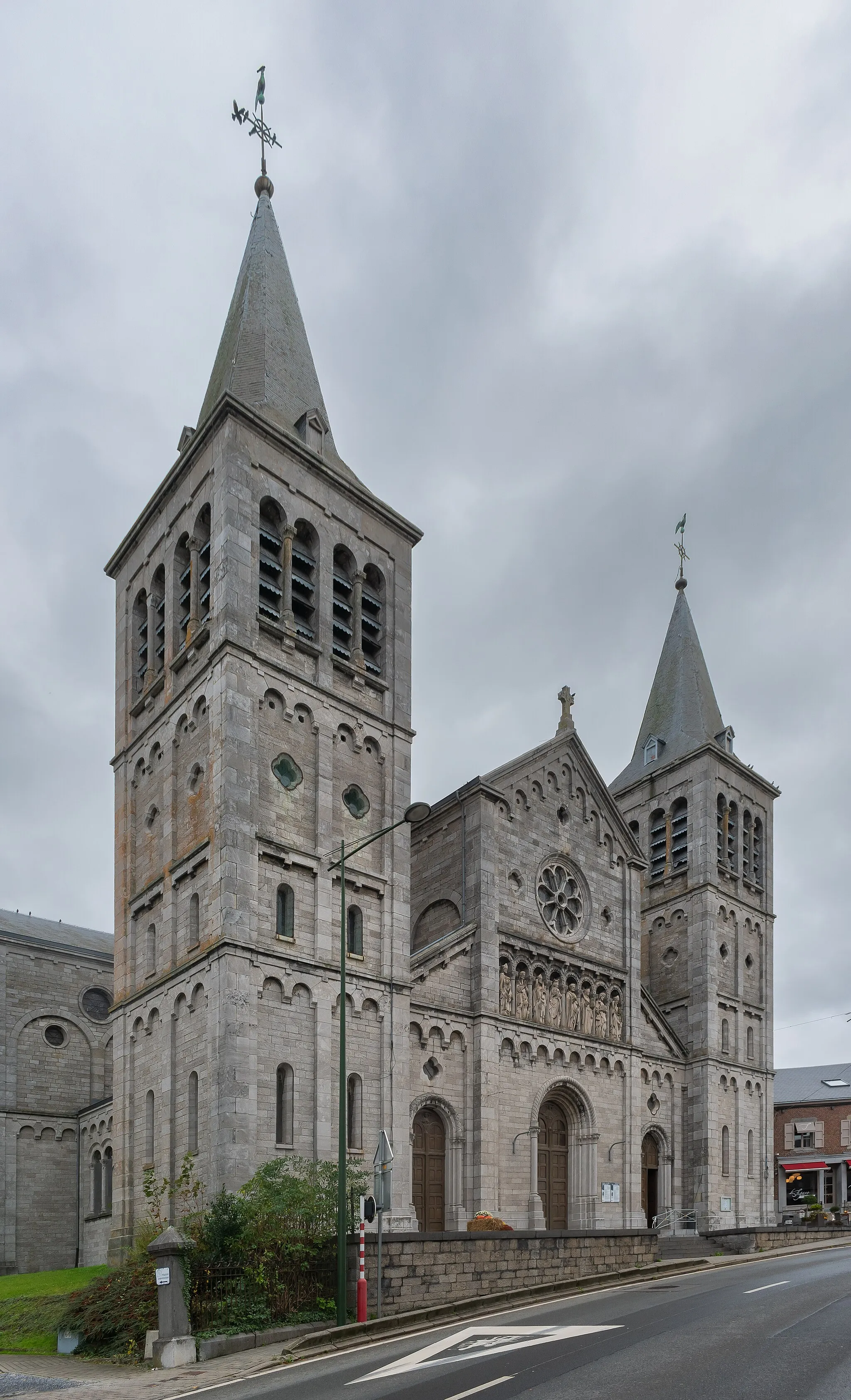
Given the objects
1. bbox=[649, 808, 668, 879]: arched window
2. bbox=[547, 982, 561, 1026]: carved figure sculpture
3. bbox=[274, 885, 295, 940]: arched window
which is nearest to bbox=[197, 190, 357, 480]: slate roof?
bbox=[274, 885, 295, 940]: arched window

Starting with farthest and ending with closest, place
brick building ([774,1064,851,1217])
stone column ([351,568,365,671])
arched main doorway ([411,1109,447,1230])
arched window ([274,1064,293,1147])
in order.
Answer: brick building ([774,1064,851,1217]) → stone column ([351,568,365,671]) → arched main doorway ([411,1109,447,1230]) → arched window ([274,1064,293,1147])

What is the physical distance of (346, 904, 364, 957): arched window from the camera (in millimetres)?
30969

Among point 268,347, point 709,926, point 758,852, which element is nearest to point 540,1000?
point 709,926

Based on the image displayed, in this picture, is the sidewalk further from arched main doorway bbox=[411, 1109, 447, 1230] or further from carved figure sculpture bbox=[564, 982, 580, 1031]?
carved figure sculpture bbox=[564, 982, 580, 1031]

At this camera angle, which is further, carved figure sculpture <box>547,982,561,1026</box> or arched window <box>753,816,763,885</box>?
arched window <box>753,816,763,885</box>

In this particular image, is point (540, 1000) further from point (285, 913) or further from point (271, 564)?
point (271, 564)

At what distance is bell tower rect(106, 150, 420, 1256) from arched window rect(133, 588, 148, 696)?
0.09 metres

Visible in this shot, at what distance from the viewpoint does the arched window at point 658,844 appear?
4825 cm

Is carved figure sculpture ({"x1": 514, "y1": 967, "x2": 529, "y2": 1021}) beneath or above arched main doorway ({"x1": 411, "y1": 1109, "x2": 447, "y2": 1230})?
above

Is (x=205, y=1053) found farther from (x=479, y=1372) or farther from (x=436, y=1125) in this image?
(x=479, y=1372)

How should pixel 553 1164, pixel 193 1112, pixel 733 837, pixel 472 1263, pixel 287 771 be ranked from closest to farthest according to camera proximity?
pixel 472 1263
pixel 193 1112
pixel 287 771
pixel 553 1164
pixel 733 837

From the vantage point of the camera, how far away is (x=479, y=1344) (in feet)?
57.3

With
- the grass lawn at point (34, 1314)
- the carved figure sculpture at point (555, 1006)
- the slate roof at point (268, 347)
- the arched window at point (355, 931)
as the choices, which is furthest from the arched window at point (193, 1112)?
the slate roof at point (268, 347)

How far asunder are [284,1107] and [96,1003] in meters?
19.3
